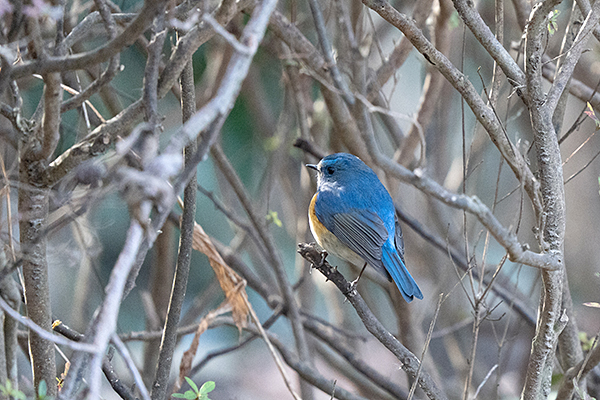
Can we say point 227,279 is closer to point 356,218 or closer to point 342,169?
point 356,218

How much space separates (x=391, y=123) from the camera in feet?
13.9

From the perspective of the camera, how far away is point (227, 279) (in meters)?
2.51

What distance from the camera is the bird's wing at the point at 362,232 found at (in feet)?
9.32

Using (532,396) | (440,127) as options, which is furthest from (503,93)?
(532,396)

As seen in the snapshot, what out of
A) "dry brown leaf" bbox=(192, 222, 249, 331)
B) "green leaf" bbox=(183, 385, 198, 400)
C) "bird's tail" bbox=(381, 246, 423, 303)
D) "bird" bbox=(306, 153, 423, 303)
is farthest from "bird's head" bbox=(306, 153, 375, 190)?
"green leaf" bbox=(183, 385, 198, 400)

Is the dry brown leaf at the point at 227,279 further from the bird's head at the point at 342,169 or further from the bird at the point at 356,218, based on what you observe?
the bird's head at the point at 342,169

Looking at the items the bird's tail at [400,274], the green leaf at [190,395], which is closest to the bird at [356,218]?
the bird's tail at [400,274]

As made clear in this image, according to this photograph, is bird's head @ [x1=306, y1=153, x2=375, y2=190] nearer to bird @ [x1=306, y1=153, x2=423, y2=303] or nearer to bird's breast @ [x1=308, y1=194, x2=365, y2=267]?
bird @ [x1=306, y1=153, x2=423, y2=303]

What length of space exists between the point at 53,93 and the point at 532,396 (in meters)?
1.84

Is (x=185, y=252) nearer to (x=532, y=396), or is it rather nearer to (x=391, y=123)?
(x=532, y=396)

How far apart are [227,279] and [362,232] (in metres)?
0.79

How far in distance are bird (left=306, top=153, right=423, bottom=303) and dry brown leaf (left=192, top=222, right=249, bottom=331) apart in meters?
0.65

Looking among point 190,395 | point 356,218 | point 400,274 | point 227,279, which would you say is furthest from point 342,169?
point 190,395

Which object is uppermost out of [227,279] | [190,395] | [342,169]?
[342,169]
